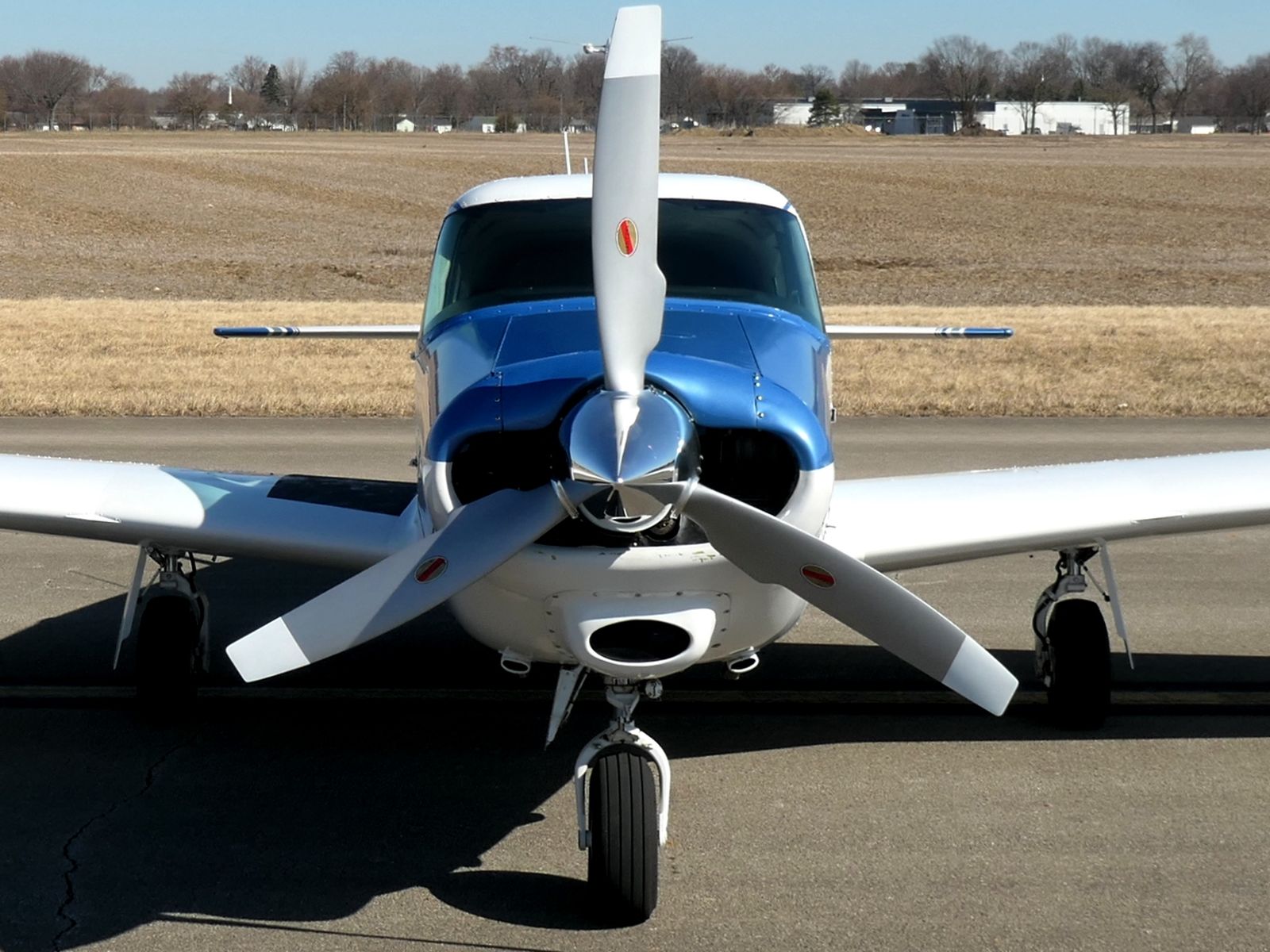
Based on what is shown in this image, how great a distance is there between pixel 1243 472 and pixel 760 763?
7.32 feet

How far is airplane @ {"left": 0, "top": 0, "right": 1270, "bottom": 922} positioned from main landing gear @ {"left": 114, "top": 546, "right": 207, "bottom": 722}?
141mm

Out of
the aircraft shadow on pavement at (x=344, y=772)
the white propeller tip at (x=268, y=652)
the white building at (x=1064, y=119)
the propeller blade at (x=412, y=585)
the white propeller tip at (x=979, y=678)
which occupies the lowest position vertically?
the aircraft shadow on pavement at (x=344, y=772)

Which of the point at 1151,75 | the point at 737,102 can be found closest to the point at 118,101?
the point at 737,102

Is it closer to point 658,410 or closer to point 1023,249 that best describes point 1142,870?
point 658,410

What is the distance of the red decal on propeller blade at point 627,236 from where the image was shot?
13.6 ft

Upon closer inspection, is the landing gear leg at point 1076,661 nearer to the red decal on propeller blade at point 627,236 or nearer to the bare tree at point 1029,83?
the red decal on propeller blade at point 627,236

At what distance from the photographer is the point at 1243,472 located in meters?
6.14

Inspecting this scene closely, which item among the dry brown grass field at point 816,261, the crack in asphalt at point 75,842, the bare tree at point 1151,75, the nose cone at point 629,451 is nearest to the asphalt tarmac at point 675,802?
the crack in asphalt at point 75,842

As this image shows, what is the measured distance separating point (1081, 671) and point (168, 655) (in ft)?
11.1

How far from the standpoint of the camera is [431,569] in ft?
13.3

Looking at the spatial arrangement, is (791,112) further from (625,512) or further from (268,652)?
(268,652)

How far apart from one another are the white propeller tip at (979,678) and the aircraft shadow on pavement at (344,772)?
1203 mm

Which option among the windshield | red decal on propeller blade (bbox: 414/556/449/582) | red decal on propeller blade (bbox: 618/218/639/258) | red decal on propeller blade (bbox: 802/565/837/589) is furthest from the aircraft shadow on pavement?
red decal on propeller blade (bbox: 618/218/639/258)

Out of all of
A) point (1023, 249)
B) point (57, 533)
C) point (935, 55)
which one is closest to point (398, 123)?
point (935, 55)
